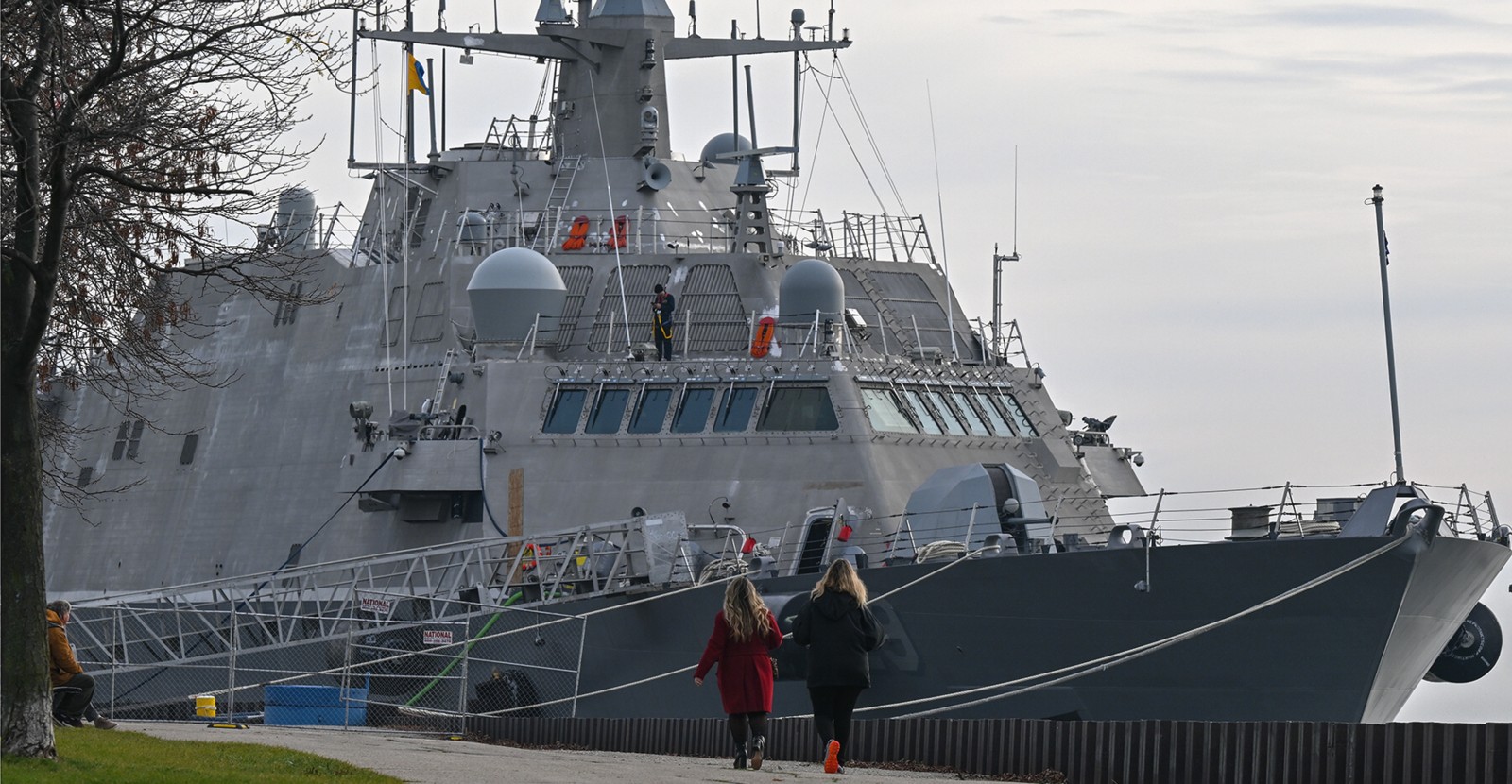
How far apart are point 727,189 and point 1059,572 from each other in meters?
12.1

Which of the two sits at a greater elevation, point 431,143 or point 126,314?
point 431,143

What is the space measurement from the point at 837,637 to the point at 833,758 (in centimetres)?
74

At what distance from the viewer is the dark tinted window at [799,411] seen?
21156mm

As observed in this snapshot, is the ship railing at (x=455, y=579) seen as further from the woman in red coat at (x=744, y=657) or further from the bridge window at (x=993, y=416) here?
the woman in red coat at (x=744, y=657)

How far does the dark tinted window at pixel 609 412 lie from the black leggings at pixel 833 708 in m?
9.98

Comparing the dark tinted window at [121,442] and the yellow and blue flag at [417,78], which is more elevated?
the yellow and blue flag at [417,78]

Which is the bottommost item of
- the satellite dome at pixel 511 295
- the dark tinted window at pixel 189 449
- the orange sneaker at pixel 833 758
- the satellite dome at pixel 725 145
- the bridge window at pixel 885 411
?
the orange sneaker at pixel 833 758

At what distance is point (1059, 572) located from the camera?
16.8 metres

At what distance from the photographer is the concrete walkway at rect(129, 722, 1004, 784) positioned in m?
11.3

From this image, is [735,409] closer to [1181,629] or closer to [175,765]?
[1181,629]

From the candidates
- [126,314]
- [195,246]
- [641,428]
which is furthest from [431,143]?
[195,246]

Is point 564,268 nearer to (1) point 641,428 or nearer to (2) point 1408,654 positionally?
(1) point 641,428

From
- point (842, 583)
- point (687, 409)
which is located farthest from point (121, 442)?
point (842, 583)

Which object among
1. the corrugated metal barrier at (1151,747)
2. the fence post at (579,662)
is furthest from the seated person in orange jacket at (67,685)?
the fence post at (579,662)
